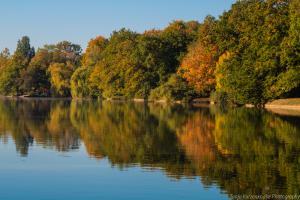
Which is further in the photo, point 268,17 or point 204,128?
point 268,17

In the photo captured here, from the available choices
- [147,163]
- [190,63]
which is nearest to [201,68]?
[190,63]

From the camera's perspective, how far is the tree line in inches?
2763

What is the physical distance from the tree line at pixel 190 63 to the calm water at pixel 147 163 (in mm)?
33747

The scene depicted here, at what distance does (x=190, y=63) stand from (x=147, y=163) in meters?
73.7

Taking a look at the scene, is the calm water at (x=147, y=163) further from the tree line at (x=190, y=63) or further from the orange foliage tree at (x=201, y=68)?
the orange foliage tree at (x=201, y=68)

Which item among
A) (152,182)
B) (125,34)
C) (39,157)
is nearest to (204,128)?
(39,157)

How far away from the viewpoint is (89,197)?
53.6 feet

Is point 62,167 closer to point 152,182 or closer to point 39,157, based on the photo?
point 39,157

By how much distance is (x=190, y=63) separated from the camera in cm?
9538

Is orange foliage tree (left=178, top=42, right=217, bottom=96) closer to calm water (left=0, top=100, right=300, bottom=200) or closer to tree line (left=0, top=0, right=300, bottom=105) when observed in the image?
tree line (left=0, top=0, right=300, bottom=105)

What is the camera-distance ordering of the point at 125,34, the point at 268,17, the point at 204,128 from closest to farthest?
the point at 204,128 → the point at 268,17 → the point at 125,34

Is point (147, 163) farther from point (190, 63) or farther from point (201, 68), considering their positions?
point (190, 63)

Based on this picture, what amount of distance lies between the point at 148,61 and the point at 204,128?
75.5 meters

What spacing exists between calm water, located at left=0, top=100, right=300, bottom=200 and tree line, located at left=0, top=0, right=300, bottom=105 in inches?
1329
